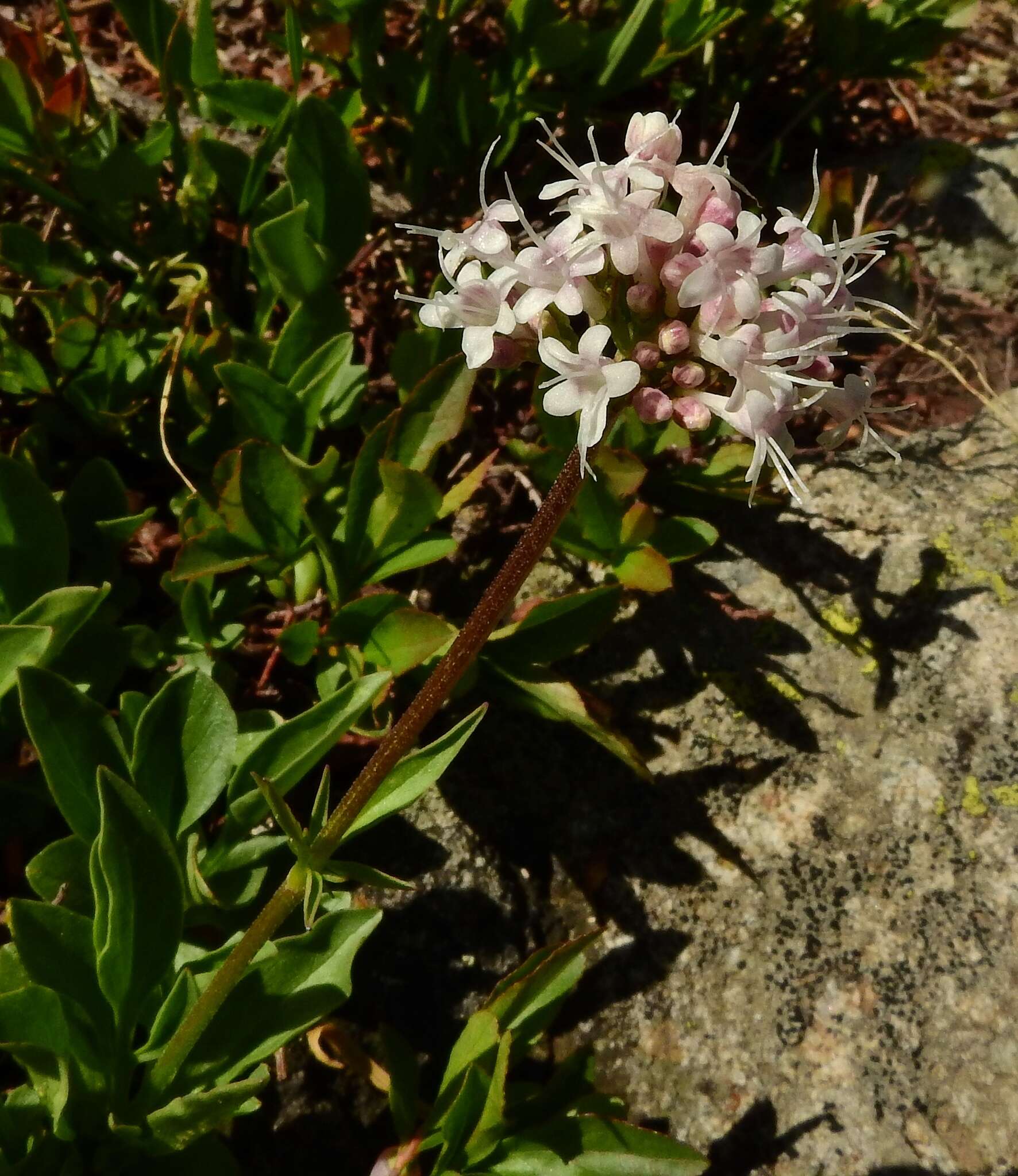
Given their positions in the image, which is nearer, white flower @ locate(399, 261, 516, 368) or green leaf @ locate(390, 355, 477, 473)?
white flower @ locate(399, 261, 516, 368)

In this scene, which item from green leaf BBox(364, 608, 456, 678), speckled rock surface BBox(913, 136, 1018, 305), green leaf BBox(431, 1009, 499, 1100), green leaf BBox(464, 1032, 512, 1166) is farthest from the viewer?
speckled rock surface BBox(913, 136, 1018, 305)

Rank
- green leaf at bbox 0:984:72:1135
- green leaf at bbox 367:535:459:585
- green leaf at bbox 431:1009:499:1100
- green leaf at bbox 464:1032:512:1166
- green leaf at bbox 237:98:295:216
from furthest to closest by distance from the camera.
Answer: green leaf at bbox 237:98:295:216 → green leaf at bbox 367:535:459:585 → green leaf at bbox 431:1009:499:1100 → green leaf at bbox 464:1032:512:1166 → green leaf at bbox 0:984:72:1135

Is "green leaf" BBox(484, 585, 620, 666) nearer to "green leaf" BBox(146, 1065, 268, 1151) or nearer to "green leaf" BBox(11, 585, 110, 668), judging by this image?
"green leaf" BBox(11, 585, 110, 668)

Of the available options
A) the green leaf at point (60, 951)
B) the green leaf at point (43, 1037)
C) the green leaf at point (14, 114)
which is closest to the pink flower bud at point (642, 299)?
the green leaf at point (60, 951)

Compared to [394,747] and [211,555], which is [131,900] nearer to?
[394,747]

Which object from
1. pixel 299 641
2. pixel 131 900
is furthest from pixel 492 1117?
pixel 299 641

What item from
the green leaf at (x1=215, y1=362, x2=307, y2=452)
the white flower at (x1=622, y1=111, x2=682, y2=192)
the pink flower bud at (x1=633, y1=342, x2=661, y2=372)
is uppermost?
the white flower at (x1=622, y1=111, x2=682, y2=192)

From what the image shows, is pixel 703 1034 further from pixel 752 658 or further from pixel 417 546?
pixel 417 546

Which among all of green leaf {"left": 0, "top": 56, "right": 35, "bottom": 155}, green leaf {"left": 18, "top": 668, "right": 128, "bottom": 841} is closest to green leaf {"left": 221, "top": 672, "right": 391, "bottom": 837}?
green leaf {"left": 18, "top": 668, "right": 128, "bottom": 841}
